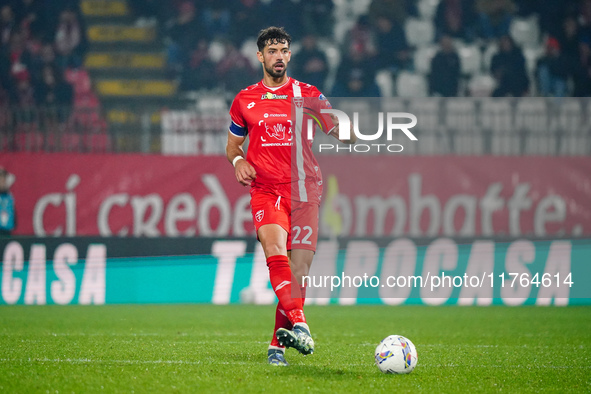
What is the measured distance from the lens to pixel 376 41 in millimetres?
15578

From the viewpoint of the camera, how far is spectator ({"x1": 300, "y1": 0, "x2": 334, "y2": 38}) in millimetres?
16234

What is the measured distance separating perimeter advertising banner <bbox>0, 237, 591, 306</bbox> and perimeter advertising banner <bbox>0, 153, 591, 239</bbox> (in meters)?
0.21

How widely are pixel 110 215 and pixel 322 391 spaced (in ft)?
25.0

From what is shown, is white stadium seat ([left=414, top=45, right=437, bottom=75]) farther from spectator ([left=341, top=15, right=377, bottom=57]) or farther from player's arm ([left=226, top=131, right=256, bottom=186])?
player's arm ([left=226, top=131, right=256, bottom=186])

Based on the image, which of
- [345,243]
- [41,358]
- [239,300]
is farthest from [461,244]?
[41,358]

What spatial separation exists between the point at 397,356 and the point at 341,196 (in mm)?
6797

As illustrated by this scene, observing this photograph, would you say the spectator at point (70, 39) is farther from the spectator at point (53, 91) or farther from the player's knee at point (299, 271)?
the player's knee at point (299, 271)

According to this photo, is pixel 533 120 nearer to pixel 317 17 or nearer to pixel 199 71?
pixel 317 17

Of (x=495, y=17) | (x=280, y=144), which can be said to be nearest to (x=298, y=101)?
(x=280, y=144)

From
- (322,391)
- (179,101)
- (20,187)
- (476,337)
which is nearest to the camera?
(322,391)

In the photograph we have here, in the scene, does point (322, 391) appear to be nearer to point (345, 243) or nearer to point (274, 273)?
point (274, 273)

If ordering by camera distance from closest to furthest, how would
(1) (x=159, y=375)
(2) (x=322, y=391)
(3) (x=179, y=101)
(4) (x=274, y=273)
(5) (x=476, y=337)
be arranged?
1. (2) (x=322, y=391)
2. (1) (x=159, y=375)
3. (4) (x=274, y=273)
4. (5) (x=476, y=337)
5. (3) (x=179, y=101)

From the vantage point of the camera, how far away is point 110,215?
37.0 ft

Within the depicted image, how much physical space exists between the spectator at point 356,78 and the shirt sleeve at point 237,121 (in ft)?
29.8
